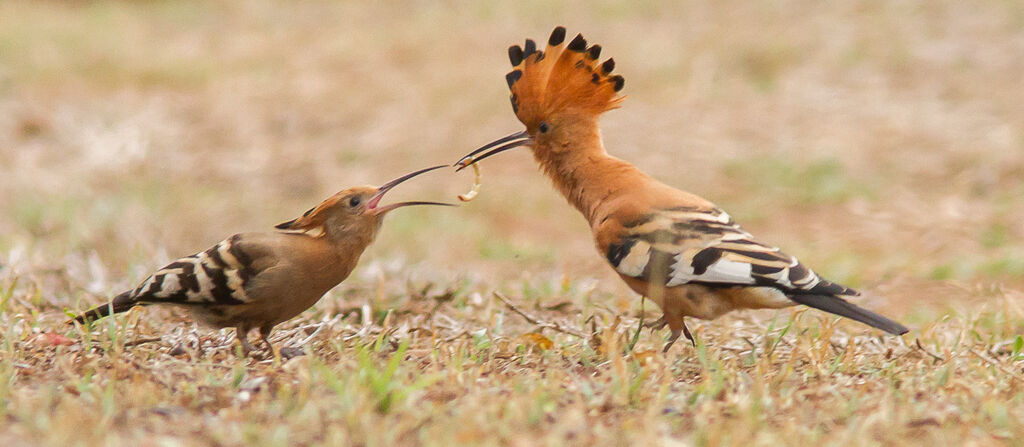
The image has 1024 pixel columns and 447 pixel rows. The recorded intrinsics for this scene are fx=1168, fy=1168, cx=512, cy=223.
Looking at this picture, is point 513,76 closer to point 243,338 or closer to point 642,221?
point 642,221

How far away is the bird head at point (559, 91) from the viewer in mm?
4504

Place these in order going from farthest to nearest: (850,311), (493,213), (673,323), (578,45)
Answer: (493,213), (578,45), (673,323), (850,311)

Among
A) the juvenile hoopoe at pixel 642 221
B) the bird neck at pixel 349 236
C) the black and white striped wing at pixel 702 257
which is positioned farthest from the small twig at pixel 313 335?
the black and white striped wing at pixel 702 257

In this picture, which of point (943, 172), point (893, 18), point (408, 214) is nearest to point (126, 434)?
point (408, 214)

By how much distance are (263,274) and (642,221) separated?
50.9 inches

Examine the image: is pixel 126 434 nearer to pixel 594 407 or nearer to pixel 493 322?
pixel 594 407

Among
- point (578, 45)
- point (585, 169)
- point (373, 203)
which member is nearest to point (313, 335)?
point (373, 203)

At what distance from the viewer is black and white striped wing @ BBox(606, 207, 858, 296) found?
3752 mm

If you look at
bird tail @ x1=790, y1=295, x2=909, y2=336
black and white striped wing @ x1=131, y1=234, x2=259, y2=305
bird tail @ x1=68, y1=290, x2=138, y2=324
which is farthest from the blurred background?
bird tail @ x1=790, y1=295, x2=909, y2=336

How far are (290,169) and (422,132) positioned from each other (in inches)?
50.8

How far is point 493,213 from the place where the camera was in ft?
26.9

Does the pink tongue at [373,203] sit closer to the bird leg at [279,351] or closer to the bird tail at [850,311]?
the bird leg at [279,351]

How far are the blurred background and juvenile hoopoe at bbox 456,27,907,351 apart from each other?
3.66ft

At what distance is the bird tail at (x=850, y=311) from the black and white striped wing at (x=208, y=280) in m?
1.78
